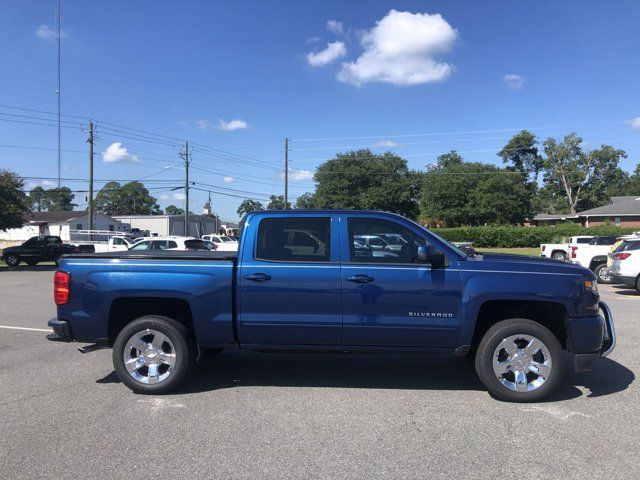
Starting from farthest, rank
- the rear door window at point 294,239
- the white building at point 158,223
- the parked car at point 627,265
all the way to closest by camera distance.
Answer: the white building at point 158,223 → the parked car at point 627,265 → the rear door window at point 294,239

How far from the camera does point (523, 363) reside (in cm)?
483

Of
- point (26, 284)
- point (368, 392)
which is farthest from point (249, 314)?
point (26, 284)

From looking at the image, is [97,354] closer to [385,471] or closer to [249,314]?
[249,314]

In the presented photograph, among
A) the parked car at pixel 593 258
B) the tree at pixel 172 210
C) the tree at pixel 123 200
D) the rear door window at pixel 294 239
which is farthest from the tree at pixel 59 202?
the rear door window at pixel 294 239

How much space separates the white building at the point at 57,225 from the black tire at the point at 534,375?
218 feet

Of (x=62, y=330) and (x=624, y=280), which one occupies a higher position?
(x=62, y=330)

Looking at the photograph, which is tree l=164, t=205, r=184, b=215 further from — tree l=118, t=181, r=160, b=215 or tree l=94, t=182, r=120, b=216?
tree l=94, t=182, r=120, b=216

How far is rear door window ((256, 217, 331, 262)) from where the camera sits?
5059 mm

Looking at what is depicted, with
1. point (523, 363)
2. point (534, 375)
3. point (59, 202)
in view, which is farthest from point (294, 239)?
point (59, 202)

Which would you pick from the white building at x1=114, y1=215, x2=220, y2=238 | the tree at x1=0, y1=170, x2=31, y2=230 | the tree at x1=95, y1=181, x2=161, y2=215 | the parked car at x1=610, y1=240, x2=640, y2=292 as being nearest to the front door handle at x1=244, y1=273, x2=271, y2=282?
the parked car at x1=610, y1=240, x2=640, y2=292

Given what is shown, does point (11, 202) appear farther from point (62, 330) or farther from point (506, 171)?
point (506, 171)

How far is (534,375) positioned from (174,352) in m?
3.62

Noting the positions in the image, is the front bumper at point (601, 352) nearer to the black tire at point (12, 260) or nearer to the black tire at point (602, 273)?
the black tire at point (602, 273)

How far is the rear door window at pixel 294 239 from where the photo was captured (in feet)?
16.6
